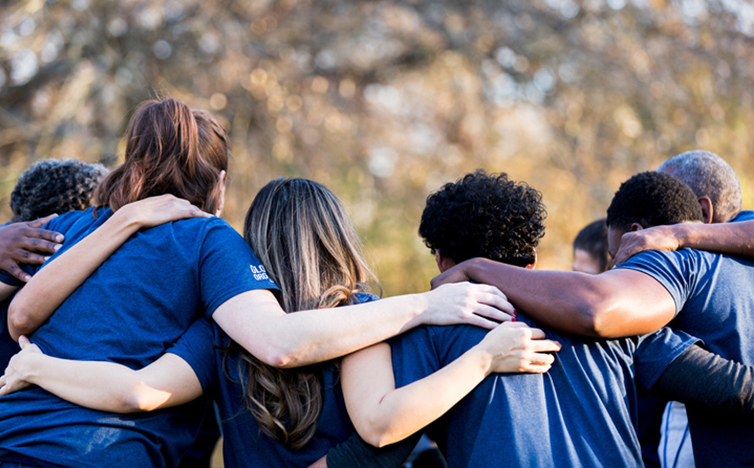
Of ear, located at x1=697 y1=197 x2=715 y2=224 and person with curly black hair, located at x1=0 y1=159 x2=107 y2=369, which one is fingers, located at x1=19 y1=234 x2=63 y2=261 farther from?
ear, located at x1=697 y1=197 x2=715 y2=224

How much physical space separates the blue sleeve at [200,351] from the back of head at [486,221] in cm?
87

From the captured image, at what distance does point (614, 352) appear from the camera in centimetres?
202

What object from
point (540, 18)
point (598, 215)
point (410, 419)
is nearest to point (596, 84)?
point (540, 18)

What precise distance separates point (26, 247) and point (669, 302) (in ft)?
8.08

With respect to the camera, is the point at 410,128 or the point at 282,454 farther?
the point at 410,128

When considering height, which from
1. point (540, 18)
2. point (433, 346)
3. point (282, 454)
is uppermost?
point (540, 18)

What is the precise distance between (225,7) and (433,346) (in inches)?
265

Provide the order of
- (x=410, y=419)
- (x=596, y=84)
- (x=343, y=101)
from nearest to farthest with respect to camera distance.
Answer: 1. (x=410, y=419)
2. (x=596, y=84)
3. (x=343, y=101)

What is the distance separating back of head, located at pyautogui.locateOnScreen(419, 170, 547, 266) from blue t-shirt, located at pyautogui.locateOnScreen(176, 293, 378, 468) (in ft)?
2.03

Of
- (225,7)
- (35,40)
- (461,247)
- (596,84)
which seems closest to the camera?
(461,247)

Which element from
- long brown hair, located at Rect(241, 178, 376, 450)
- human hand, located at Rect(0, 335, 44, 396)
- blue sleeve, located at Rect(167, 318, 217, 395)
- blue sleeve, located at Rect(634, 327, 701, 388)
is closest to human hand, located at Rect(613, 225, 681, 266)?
blue sleeve, located at Rect(634, 327, 701, 388)

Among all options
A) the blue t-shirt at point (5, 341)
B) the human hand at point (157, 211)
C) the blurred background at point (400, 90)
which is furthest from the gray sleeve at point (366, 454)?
the blurred background at point (400, 90)

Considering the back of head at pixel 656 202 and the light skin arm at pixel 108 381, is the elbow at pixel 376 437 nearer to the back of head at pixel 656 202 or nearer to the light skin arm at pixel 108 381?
the light skin arm at pixel 108 381

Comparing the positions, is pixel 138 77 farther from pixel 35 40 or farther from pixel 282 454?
pixel 282 454
